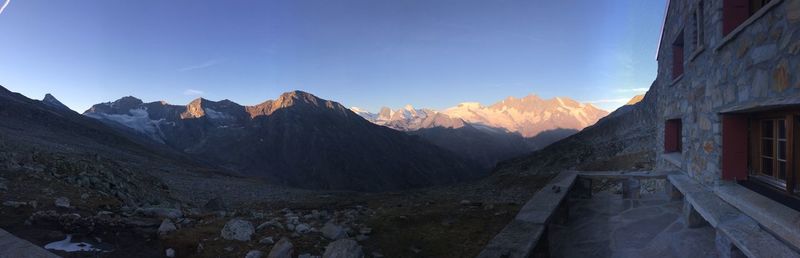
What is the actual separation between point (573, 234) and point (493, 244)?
222cm

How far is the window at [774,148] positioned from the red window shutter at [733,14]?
4.10 ft

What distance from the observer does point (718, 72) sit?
572 centimetres

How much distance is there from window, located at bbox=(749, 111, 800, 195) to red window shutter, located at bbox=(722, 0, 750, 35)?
1249 millimetres

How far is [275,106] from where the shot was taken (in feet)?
425

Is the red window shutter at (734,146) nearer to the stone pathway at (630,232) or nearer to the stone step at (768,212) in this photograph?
the stone step at (768,212)

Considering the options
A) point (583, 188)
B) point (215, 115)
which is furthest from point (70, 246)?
point (215, 115)

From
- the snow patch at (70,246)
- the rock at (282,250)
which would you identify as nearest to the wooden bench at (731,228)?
the rock at (282,250)

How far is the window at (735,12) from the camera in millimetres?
5418

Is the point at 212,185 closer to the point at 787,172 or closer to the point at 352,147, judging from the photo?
the point at 787,172

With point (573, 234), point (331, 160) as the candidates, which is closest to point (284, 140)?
point (331, 160)

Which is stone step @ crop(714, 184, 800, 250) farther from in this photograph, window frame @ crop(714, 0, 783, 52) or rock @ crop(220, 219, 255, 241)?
rock @ crop(220, 219, 255, 241)

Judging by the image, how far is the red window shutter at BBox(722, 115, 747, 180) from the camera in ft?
17.9

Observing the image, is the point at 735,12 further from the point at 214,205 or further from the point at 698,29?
the point at 214,205

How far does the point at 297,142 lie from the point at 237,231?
339 ft
